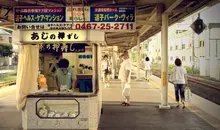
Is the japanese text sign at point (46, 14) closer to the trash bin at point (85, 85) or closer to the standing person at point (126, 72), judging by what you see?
the trash bin at point (85, 85)

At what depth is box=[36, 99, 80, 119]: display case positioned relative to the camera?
7133mm

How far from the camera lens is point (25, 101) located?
7.09m

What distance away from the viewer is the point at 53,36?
23.1 feet

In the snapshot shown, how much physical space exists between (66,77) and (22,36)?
151cm

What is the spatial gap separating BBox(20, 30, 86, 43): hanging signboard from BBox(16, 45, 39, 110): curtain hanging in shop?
321mm

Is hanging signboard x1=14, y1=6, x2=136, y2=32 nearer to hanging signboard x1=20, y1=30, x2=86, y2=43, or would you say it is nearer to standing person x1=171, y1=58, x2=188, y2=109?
hanging signboard x1=20, y1=30, x2=86, y2=43

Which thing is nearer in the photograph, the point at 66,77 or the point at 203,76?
the point at 66,77

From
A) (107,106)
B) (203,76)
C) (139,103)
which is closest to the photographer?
(107,106)

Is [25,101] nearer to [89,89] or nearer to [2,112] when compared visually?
[89,89]

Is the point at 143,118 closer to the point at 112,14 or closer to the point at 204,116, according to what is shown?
the point at 204,116

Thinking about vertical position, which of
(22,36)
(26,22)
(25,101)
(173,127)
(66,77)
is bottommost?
(173,127)

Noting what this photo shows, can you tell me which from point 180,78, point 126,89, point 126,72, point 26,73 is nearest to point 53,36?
point 26,73

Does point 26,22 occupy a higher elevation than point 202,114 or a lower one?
higher

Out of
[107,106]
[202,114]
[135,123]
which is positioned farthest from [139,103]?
[135,123]
